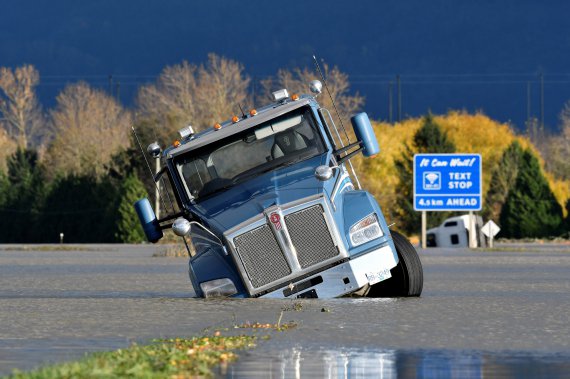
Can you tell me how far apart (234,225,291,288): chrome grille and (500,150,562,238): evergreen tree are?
71.7 m

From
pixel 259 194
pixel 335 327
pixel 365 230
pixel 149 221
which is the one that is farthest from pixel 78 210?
pixel 335 327

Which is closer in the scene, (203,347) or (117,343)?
(203,347)

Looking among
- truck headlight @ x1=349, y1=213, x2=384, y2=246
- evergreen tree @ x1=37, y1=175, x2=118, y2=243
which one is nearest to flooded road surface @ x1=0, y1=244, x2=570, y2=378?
truck headlight @ x1=349, y1=213, x2=384, y2=246

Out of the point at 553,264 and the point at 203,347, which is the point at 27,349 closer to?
the point at 203,347

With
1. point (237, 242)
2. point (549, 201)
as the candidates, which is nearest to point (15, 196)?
point (549, 201)

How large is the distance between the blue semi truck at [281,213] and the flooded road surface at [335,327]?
36 centimetres

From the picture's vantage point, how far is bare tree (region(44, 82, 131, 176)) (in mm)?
114188

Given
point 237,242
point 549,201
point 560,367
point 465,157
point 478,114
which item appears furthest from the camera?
A: point 478,114

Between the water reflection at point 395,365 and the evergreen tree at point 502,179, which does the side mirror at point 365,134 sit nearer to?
the water reflection at point 395,365

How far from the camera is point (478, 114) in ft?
440

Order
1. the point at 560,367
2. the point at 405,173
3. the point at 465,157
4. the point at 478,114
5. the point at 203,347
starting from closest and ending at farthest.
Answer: the point at 560,367, the point at 203,347, the point at 465,157, the point at 405,173, the point at 478,114

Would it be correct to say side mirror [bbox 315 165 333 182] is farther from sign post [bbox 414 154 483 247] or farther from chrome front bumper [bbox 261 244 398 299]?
sign post [bbox 414 154 483 247]

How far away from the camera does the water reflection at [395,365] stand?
462 inches

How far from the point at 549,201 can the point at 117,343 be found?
7846 cm
